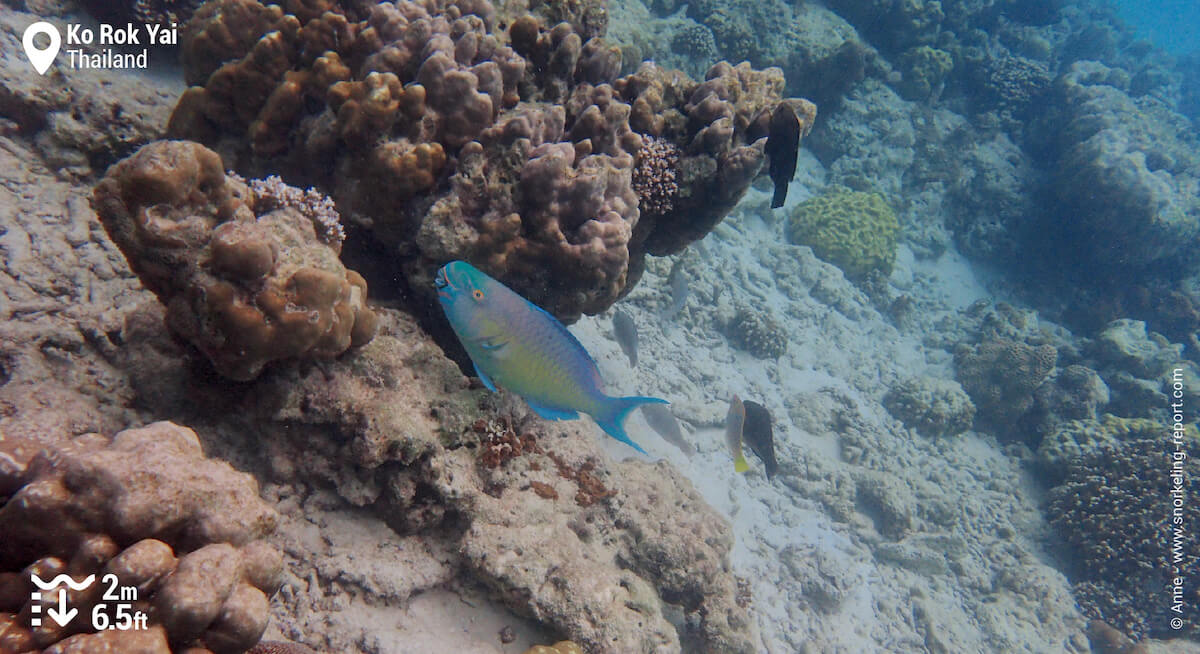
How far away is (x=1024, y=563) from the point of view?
928 centimetres

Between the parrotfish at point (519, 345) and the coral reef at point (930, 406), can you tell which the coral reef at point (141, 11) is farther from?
the coral reef at point (930, 406)

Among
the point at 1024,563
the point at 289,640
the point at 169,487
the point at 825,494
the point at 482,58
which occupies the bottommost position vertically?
the point at 1024,563

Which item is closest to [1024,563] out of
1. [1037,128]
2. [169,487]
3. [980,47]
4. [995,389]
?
[995,389]

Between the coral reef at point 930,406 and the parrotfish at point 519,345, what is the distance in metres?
10.4

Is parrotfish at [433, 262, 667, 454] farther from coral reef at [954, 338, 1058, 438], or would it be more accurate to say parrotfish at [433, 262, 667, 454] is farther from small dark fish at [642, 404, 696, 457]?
coral reef at [954, 338, 1058, 438]

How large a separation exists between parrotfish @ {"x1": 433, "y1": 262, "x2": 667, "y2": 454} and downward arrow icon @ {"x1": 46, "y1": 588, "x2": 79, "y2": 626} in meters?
1.45

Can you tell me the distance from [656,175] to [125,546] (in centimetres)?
361

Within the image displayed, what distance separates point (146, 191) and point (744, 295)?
367 inches

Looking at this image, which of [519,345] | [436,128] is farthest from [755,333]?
[519,345]

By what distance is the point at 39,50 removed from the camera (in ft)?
12.4

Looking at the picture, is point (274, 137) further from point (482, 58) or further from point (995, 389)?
point (995, 389)

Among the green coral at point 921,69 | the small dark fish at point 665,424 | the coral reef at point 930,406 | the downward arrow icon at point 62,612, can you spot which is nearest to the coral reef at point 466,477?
the downward arrow icon at point 62,612

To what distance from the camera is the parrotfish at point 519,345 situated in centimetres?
227

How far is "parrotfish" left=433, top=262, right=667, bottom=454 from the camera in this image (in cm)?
227
